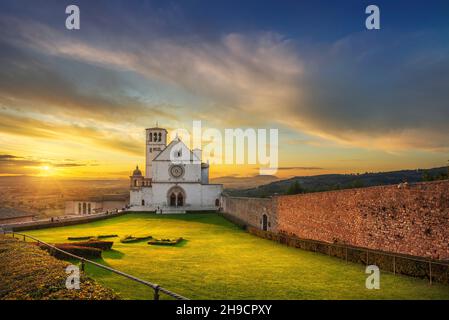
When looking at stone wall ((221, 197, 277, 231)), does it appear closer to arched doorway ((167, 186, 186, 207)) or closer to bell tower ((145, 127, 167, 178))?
arched doorway ((167, 186, 186, 207))

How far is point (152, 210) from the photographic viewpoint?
176 ft

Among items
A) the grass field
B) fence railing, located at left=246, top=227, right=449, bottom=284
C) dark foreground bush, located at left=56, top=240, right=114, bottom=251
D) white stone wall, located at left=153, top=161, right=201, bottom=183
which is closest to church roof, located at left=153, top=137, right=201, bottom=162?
white stone wall, located at left=153, top=161, right=201, bottom=183

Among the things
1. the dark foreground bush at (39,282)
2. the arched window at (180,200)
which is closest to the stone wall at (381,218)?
the dark foreground bush at (39,282)

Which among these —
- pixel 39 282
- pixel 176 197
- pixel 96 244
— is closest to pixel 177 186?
pixel 176 197

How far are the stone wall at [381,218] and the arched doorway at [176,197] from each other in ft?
109

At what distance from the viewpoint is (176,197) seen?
56.3 metres

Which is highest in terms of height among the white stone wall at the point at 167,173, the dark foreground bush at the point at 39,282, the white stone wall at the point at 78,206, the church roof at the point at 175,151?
the church roof at the point at 175,151

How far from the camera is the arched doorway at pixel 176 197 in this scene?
5612 cm

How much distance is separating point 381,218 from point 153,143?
51440mm

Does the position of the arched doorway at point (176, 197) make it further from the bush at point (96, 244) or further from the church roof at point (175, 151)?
the bush at point (96, 244)

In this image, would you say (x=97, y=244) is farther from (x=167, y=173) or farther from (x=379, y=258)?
(x=167, y=173)

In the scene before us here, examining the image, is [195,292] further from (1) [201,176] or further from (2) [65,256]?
(1) [201,176]

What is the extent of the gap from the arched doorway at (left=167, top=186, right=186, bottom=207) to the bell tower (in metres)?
8.19

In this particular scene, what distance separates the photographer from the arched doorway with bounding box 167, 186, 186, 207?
184 feet
